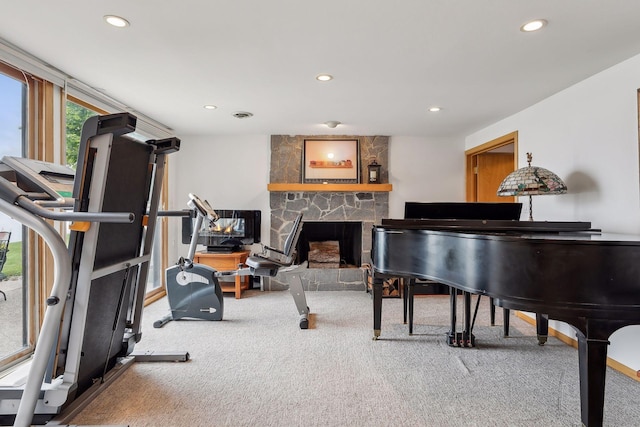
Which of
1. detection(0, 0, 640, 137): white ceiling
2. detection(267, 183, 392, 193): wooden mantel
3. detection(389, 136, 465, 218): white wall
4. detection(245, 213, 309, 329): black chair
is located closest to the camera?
detection(0, 0, 640, 137): white ceiling

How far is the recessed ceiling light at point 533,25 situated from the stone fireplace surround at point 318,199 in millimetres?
3063

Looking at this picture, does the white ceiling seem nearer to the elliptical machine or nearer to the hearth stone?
the elliptical machine

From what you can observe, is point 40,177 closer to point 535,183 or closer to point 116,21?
point 116,21

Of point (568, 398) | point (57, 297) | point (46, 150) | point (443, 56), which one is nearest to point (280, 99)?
point (443, 56)

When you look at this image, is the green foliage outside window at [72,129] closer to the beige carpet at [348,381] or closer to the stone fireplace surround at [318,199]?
the beige carpet at [348,381]

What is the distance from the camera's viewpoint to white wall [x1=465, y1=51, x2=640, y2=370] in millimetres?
2430

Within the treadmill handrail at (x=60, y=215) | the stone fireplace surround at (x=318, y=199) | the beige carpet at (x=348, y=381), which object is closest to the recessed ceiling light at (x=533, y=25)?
the beige carpet at (x=348, y=381)

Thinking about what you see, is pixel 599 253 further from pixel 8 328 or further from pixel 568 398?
pixel 8 328

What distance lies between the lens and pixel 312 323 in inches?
136

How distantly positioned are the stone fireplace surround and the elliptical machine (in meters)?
1.65

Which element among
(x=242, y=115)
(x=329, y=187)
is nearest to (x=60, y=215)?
(x=242, y=115)

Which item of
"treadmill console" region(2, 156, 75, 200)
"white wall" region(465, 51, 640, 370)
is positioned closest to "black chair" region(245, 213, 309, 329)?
"treadmill console" region(2, 156, 75, 200)

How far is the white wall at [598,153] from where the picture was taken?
2430 mm

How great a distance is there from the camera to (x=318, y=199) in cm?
506
